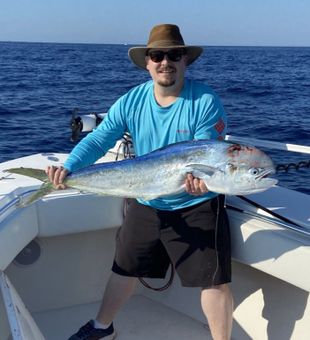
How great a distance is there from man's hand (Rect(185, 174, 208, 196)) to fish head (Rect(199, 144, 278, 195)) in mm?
57

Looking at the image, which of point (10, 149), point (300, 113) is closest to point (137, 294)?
point (10, 149)

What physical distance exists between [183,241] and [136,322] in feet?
3.28

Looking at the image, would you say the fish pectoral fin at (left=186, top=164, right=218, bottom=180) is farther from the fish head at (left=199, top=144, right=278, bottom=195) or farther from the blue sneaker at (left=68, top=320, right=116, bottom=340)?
the blue sneaker at (left=68, top=320, right=116, bottom=340)

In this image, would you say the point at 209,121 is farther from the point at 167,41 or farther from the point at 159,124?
the point at 167,41

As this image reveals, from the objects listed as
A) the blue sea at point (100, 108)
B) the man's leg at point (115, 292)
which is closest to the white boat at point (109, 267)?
the man's leg at point (115, 292)

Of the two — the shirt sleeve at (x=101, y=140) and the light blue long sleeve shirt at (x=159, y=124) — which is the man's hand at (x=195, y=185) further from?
the shirt sleeve at (x=101, y=140)

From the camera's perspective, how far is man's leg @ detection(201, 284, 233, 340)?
288cm

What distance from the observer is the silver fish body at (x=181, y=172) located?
2.53m

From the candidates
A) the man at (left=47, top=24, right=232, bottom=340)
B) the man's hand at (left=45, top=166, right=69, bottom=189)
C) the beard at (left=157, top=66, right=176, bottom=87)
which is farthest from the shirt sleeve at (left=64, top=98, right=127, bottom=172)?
the beard at (left=157, top=66, right=176, bottom=87)

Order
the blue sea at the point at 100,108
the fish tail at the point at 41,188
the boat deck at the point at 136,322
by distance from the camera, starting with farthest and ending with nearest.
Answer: the blue sea at the point at 100,108
the boat deck at the point at 136,322
the fish tail at the point at 41,188

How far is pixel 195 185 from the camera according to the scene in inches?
103

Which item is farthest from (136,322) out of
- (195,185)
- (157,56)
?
(157,56)

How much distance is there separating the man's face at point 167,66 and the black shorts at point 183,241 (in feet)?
2.29

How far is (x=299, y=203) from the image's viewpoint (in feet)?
10.9
